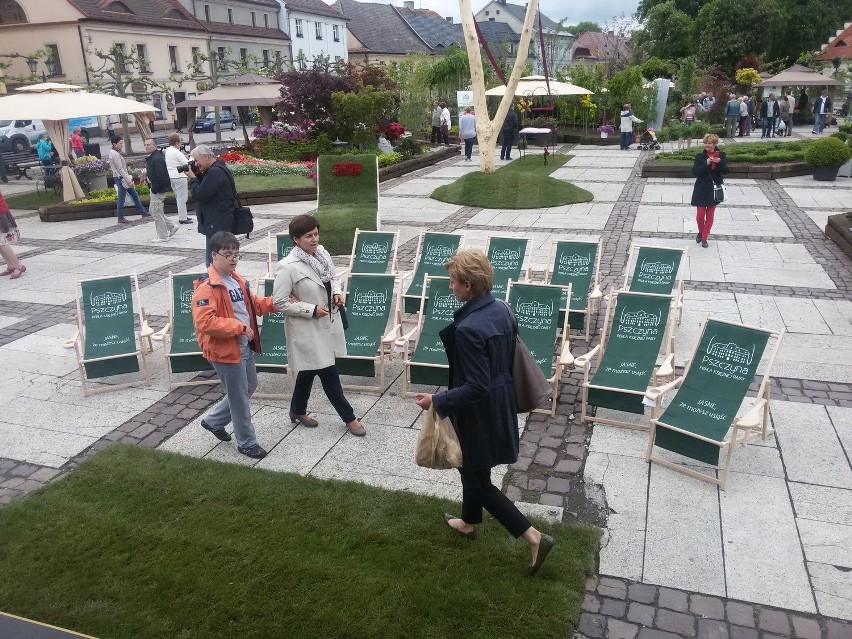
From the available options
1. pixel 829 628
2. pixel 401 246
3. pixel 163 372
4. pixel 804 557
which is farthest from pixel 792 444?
pixel 401 246

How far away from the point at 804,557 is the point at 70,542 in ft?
14.8

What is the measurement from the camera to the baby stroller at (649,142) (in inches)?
1035

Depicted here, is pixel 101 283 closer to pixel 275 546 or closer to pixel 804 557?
pixel 275 546

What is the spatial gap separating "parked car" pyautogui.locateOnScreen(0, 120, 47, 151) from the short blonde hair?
31.5 meters

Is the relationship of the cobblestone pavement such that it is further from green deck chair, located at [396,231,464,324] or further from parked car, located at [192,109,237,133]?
parked car, located at [192,109,237,133]

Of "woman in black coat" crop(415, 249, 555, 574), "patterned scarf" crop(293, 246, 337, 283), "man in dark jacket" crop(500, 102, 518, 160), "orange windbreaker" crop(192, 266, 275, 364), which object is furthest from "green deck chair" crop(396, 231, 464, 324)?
"man in dark jacket" crop(500, 102, 518, 160)

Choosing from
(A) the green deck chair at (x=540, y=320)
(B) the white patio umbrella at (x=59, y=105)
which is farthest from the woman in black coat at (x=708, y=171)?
(B) the white patio umbrella at (x=59, y=105)

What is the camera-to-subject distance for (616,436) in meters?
5.79

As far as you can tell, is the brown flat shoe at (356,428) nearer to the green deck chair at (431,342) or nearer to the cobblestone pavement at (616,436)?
the cobblestone pavement at (616,436)

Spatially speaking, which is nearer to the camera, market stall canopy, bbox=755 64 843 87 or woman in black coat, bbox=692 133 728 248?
woman in black coat, bbox=692 133 728 248

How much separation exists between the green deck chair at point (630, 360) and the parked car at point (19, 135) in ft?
99.8

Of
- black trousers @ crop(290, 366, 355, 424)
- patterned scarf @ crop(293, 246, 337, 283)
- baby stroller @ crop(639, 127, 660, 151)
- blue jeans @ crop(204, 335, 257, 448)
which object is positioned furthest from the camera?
baby stroller @ crop(639, 127, 660, 151)

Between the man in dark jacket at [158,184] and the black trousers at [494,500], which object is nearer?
the black trousers at [494,500]

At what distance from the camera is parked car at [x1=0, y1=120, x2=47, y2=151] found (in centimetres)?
3011
